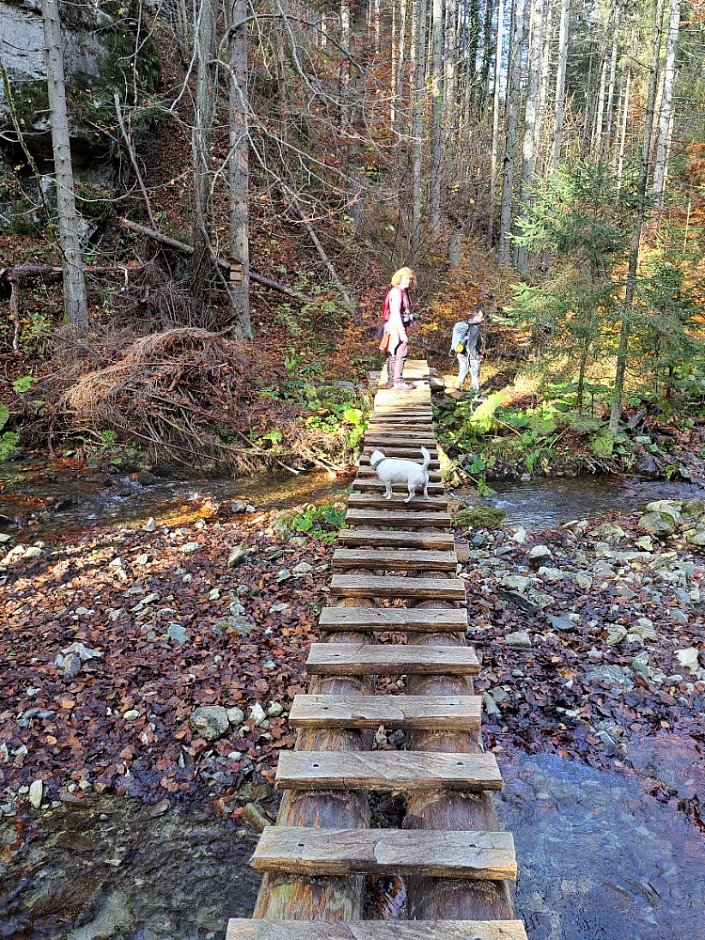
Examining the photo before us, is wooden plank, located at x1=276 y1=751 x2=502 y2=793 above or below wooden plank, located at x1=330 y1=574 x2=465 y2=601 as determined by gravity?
above

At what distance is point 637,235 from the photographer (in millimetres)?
→ 11094

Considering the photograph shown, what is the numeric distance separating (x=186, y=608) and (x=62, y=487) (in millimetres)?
4721

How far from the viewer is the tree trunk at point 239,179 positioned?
12.1 metres

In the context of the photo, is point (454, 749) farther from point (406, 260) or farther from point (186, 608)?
point (406, 260)

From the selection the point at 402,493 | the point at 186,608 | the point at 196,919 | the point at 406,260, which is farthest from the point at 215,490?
the point at 406,260

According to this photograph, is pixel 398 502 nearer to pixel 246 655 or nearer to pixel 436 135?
pixel 246 655

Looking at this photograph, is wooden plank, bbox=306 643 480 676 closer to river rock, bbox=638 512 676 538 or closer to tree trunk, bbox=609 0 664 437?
river rock, bbox=638 512 676 538

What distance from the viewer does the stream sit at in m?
3.74

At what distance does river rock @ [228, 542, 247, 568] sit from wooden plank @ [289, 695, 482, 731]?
177 inches

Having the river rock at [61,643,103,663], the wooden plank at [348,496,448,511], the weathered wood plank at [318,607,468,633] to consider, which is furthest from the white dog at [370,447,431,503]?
the river rock at [61,643,103,663]

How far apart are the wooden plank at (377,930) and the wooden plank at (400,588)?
8.38 ft

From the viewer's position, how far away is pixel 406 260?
17391mm

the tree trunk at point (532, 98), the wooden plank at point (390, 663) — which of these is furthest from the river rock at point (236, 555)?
the tree trunk at point (532, 98)

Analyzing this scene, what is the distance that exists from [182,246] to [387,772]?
14.9 meters
